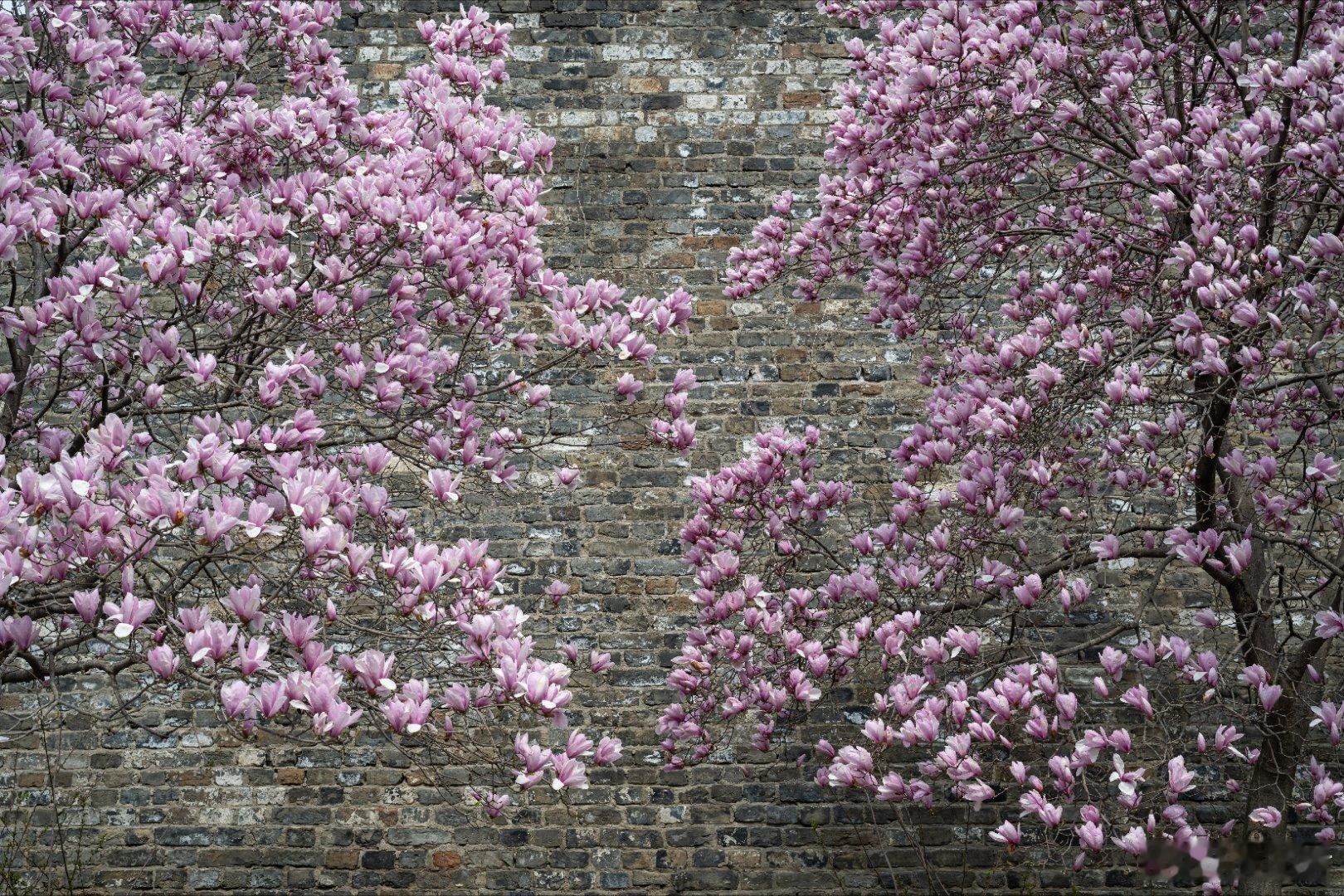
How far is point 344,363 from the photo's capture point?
3314 millimetres

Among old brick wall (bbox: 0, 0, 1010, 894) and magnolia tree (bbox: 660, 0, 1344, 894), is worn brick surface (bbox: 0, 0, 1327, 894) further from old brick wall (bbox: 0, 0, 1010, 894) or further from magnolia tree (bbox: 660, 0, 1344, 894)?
magnolia tree (bbox: 660, 0, 1344, 894)

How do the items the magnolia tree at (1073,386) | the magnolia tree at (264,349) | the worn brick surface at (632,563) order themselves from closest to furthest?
the magnolia tree at (264,349) < the magnolia tree at (1073,386) < the worn brick surface at (632,563)

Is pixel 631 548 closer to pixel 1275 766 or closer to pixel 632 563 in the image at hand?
pixel 632 563

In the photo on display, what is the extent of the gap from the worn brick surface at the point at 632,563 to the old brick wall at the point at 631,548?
0.01 metres

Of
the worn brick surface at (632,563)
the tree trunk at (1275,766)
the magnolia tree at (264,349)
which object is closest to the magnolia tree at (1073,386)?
the tree trunk at (1275,766)

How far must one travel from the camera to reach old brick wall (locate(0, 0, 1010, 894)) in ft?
18.4

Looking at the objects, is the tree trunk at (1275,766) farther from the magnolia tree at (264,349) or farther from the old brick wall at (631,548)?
the magnolia tree at (264,349)

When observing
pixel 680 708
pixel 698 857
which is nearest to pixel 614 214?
pixel 680 708

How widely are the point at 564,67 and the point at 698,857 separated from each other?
3992 millimetres

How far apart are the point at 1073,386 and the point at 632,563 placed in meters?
2.60

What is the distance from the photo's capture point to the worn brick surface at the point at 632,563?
560 cm

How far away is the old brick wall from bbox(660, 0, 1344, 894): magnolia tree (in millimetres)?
589

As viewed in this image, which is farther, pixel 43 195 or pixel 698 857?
pixel 698 857

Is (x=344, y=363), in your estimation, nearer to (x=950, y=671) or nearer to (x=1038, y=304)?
(x=1038, y=304)
